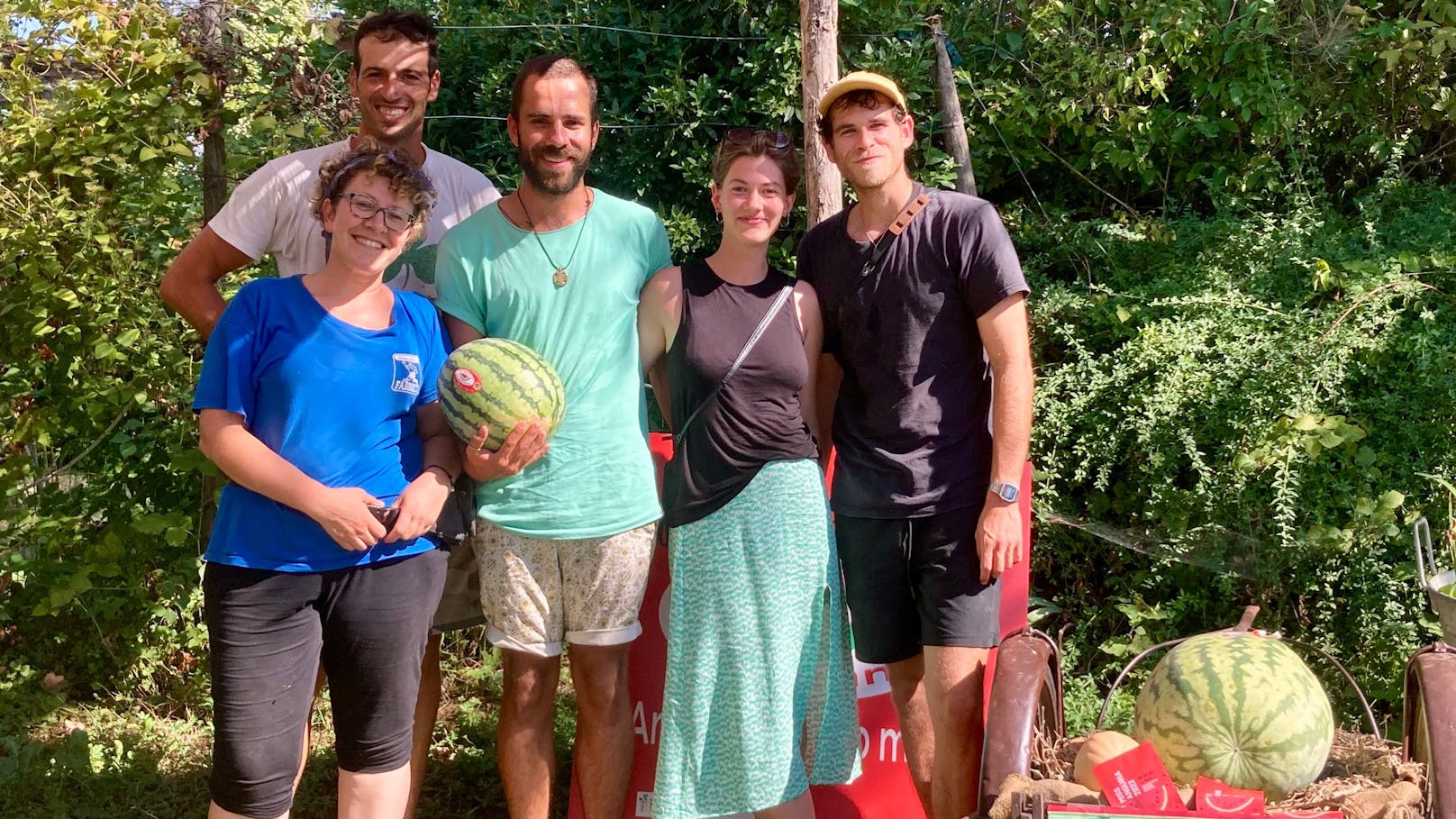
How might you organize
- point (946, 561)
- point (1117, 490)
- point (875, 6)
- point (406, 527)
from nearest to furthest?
1. point (406, 527)
2. point (946, 561)
3. point (1117, 490)
4. point (875, 6)

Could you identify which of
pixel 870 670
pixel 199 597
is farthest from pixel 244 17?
pixel 870 670

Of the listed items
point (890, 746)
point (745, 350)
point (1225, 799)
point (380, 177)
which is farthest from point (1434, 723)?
point (380, 177)

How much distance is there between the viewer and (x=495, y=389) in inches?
119

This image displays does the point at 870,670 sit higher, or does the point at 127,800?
the point at 870,670

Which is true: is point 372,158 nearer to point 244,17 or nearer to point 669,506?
point 669,506

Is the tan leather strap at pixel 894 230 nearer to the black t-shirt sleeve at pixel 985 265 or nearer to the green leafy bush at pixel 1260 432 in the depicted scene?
the black t-shirt sleeve at pixel 985 265

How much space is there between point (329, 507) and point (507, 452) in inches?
18.7

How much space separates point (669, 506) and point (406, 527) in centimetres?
74

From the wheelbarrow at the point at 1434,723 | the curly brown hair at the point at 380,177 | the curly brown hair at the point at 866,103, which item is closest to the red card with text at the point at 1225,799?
the wheelbarrow at the point at 1434,723

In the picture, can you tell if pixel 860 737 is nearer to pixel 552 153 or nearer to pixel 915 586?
pixel 915 586

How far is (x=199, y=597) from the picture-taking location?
5430 millimetres

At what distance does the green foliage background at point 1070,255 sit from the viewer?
4.81 metres

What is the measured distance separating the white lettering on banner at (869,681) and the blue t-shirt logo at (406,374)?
1758 mm

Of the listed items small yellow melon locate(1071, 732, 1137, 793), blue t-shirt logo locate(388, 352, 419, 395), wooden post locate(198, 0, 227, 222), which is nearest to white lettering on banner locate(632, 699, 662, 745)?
blue t-shirt logo locate(388, 352, 419, 395)
